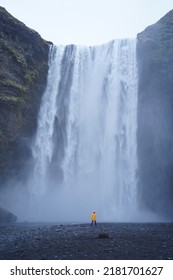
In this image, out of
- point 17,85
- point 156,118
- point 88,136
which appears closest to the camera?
point 17,85

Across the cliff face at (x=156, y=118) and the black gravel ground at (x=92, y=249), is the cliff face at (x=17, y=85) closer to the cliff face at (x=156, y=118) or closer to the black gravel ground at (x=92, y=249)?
the cliff face at (x=156, y=118)

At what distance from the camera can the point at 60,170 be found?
40156 mm

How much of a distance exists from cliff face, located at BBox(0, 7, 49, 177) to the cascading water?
72.6 inches

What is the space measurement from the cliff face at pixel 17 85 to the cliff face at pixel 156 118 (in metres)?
14.5

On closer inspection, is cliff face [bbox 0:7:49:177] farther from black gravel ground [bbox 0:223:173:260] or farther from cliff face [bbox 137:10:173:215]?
black gravel ground [bbox 0:223:173:260]

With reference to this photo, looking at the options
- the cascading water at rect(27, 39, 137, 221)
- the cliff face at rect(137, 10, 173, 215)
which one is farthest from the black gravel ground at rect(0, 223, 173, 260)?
the cliff face at rect(137, 10, 173, 215)

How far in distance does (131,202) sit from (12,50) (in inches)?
961

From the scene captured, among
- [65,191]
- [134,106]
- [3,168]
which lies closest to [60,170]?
[65,191]

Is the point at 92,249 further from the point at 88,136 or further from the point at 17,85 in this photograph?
the point at 17,85

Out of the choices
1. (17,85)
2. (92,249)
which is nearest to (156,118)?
(17,85)

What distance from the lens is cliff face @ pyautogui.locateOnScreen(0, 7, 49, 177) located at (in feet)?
125

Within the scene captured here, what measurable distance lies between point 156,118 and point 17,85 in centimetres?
1856

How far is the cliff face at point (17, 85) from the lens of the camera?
3806 centimetres

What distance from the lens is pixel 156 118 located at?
4078 cm
